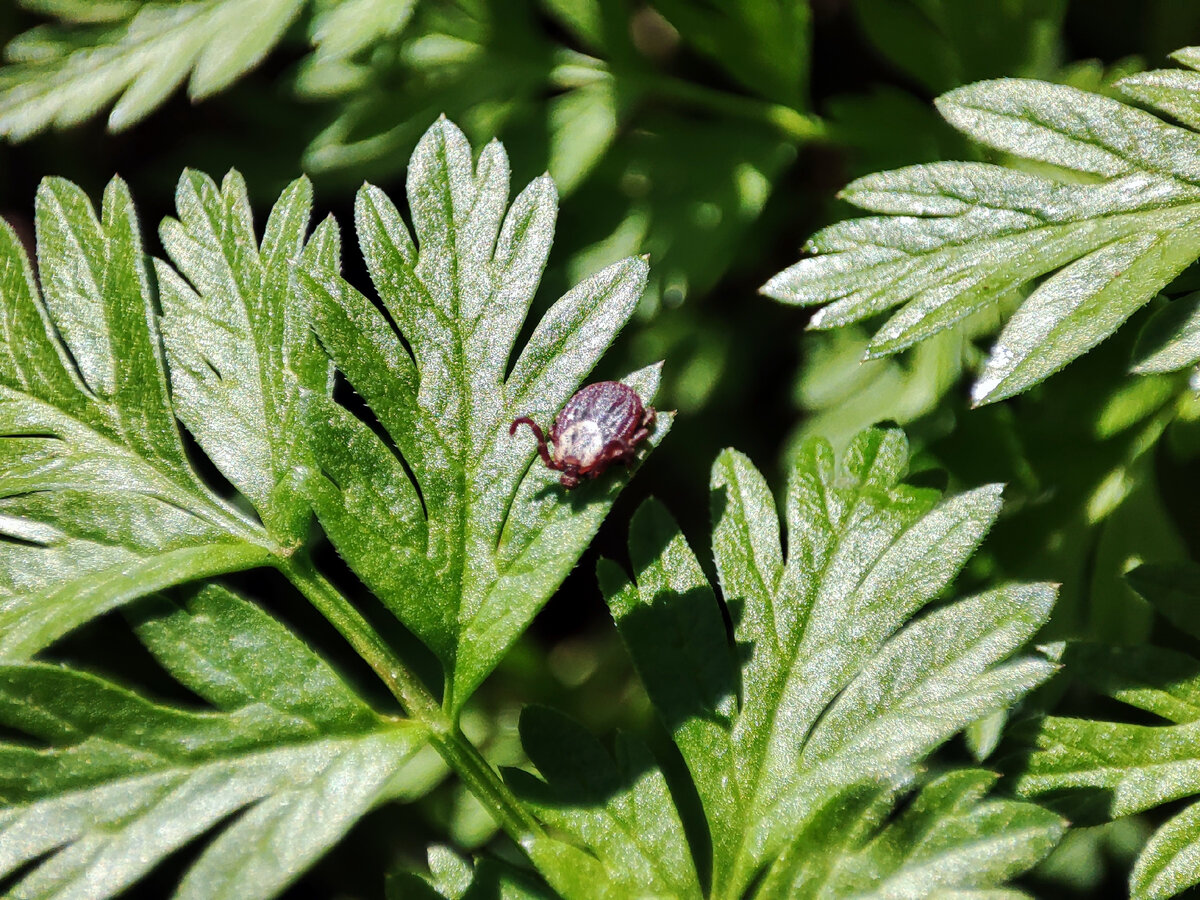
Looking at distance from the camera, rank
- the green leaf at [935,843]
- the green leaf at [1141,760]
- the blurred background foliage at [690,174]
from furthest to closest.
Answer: the blurred background foliage at [690,174] < the green leaf at [1141,760] < the green leaf at [935,843]

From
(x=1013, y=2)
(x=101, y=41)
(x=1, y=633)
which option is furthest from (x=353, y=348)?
(x=1013, y=2)

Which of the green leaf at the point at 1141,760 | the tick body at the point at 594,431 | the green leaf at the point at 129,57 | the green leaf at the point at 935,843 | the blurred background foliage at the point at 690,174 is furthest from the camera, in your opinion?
the green leaf at the point at 129,57

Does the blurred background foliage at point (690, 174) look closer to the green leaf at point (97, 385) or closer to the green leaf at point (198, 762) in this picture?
the green leaf at point (97, 385)

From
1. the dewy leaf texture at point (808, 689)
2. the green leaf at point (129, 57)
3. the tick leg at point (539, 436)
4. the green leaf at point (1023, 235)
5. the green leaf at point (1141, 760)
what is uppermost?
the green leaf at point (129, 57)

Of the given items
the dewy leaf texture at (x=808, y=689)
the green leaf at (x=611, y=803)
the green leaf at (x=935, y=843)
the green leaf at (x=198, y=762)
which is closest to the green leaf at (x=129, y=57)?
A: the green leaf at (x=198, y=762)

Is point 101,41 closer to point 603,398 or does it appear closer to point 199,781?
point 603,398

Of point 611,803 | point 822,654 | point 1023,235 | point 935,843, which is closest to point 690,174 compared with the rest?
point 1023,235

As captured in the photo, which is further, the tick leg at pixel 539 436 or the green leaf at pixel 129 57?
the green leaf at pixel 129 57

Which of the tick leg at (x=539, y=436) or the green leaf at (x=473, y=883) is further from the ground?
the tick leg at (x=539, y=436)
